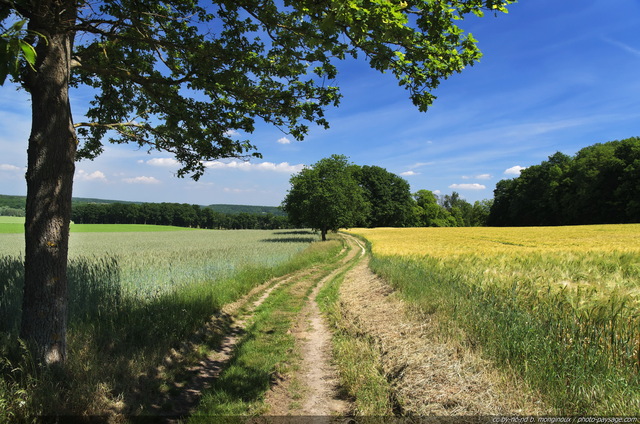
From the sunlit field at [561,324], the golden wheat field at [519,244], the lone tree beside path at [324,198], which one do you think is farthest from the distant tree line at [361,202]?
the sunlit field at [561,324]

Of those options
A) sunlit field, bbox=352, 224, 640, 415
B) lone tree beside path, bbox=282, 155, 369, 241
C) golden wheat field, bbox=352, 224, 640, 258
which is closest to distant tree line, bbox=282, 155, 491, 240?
lone tree beside path, bbox=282, 155, 369, 241

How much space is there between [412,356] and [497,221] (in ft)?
338

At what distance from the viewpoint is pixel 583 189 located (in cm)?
6394

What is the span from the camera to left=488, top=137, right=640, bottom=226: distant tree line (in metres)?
58.2

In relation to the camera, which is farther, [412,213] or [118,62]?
[412,213]

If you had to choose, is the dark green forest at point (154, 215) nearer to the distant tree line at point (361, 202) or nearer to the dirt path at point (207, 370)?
the distant tree line at point (361, 202)

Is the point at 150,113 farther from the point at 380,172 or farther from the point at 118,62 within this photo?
the point at 380,172

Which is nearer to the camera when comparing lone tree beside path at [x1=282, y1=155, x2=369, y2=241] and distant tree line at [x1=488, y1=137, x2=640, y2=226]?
lone tree beside path at [x1=282, y1=155, x2=369, y2=241]

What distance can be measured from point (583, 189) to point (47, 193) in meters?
82.8

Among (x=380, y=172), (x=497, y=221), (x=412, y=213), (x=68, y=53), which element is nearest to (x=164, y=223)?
(x=380, y=172)

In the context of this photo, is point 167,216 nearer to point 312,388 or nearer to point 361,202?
point 361,202

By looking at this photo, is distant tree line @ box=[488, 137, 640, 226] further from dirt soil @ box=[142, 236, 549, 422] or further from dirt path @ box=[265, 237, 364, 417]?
dirt path @ box=[265, 237, 364, 417]

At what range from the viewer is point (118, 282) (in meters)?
8.30

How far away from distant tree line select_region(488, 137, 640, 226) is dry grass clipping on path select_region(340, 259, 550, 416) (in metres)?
70.8
